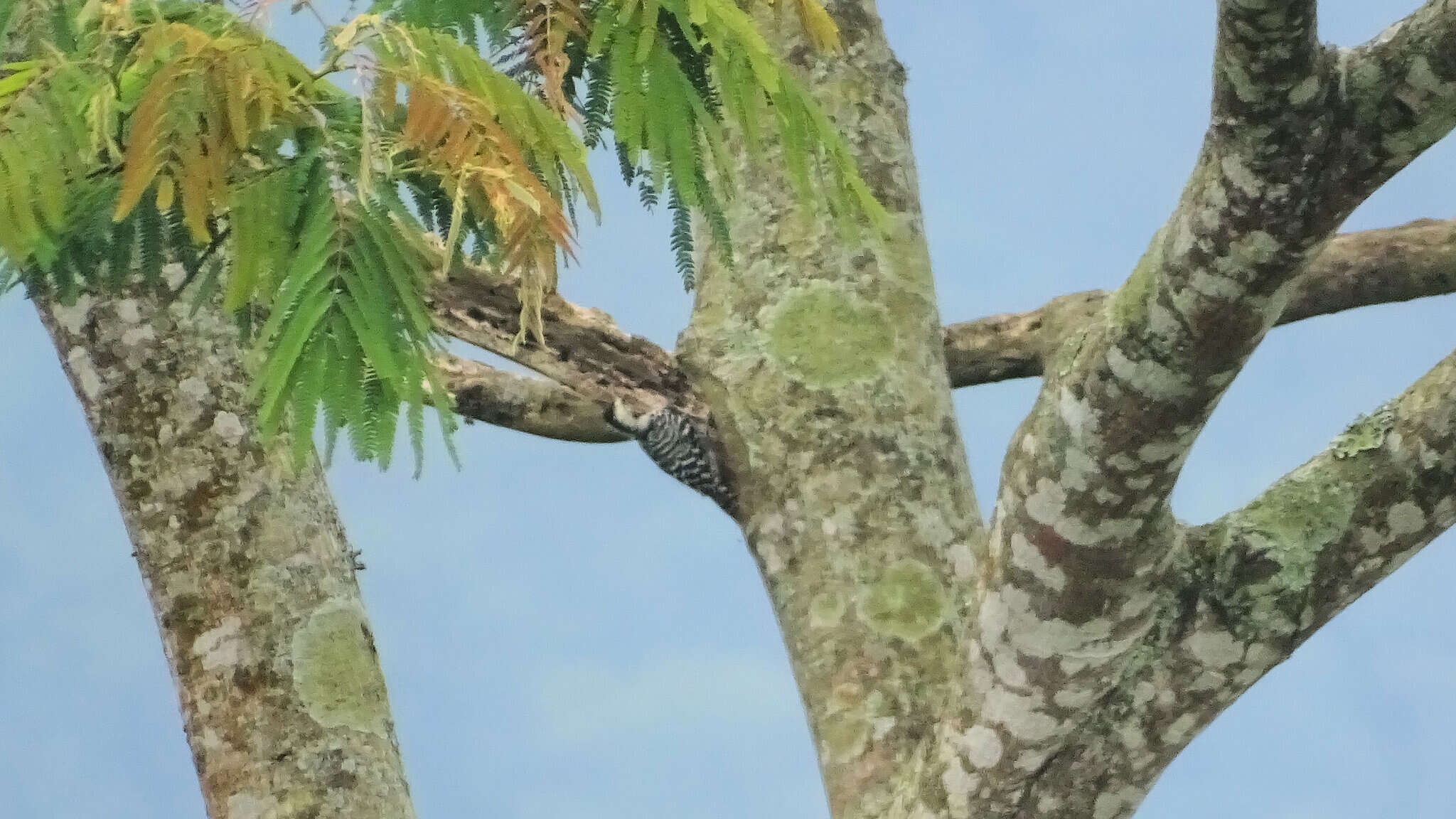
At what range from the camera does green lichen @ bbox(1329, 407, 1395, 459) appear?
5.65 ft

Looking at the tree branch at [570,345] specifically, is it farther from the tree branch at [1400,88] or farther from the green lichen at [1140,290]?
the tree branch at [1400,88]

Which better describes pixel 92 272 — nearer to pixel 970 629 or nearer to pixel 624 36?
pixel 624 36

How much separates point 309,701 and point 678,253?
0.78 metres

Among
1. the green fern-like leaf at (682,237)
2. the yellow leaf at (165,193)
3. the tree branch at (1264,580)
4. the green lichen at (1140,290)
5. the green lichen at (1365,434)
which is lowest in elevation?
the tree branch at (1264,580)

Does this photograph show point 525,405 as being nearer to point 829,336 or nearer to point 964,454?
point 829,336

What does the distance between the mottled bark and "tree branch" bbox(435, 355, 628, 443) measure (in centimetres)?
94

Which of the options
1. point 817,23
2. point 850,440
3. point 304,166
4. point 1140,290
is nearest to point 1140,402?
point 1140,290

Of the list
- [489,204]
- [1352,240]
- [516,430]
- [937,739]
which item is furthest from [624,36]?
[1352,240]

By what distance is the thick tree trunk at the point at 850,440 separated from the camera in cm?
235

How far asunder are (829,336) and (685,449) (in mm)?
322

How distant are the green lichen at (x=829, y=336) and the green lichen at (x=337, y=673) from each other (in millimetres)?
914

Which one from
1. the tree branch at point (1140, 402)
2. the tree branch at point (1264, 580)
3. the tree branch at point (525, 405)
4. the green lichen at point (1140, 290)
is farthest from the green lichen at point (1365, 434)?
the tree branch at point (525, 405)

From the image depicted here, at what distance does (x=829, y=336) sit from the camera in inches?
104

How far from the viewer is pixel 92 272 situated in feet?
5.37
